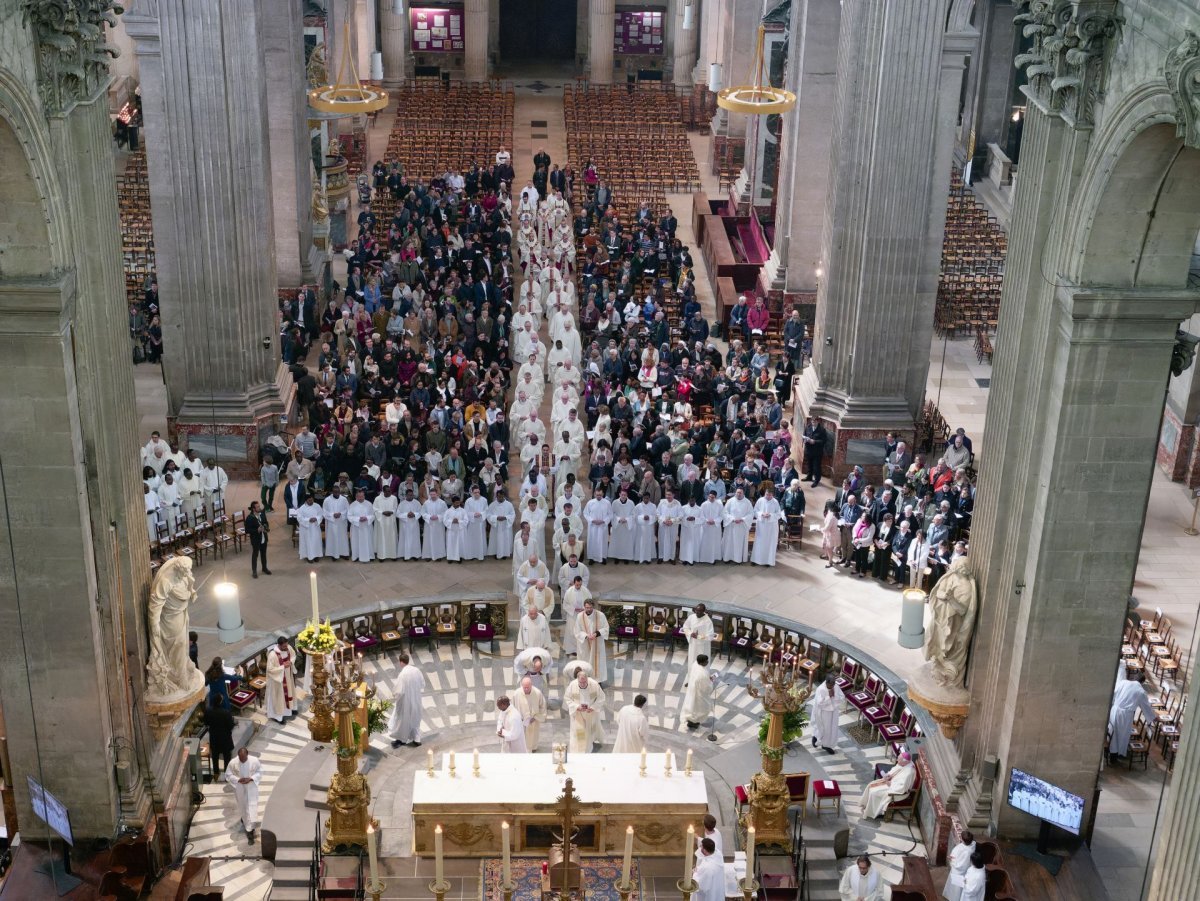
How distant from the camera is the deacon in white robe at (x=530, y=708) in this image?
19.6 metres

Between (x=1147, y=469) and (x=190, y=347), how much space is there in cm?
1591

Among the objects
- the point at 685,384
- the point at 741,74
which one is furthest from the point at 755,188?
the point at 685,384

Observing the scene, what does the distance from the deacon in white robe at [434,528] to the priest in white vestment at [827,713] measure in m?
6.70

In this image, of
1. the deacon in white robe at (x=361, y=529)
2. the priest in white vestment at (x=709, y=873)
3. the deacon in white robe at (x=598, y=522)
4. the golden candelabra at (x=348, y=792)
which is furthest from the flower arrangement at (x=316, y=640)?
the deacon in white robe at (x=598, y=522)

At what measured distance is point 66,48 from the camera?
14.4 m

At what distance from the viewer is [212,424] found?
86.8 ft

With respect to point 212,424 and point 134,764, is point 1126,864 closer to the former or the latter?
point 134,764

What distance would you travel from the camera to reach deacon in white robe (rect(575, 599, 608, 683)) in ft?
70.0

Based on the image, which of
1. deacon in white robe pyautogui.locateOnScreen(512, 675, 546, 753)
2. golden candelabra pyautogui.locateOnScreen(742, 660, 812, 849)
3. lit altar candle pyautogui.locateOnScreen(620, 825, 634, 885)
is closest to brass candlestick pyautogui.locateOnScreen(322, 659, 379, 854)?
deacon in white robe pyautogui.locateOnScreen(512, 675, 546, 753)

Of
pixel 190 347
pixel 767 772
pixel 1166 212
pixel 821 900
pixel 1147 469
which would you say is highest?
pixel 1166 212

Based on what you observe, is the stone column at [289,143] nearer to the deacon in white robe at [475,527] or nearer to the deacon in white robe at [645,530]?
the deacon in white robe at [475,527]

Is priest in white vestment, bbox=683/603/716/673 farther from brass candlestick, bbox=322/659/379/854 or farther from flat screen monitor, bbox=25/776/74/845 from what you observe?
flat screen monitor, bbox=25/776/74/845

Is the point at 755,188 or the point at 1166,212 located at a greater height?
the point at 1166,212

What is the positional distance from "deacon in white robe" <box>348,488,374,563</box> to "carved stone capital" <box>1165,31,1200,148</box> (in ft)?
46.4
